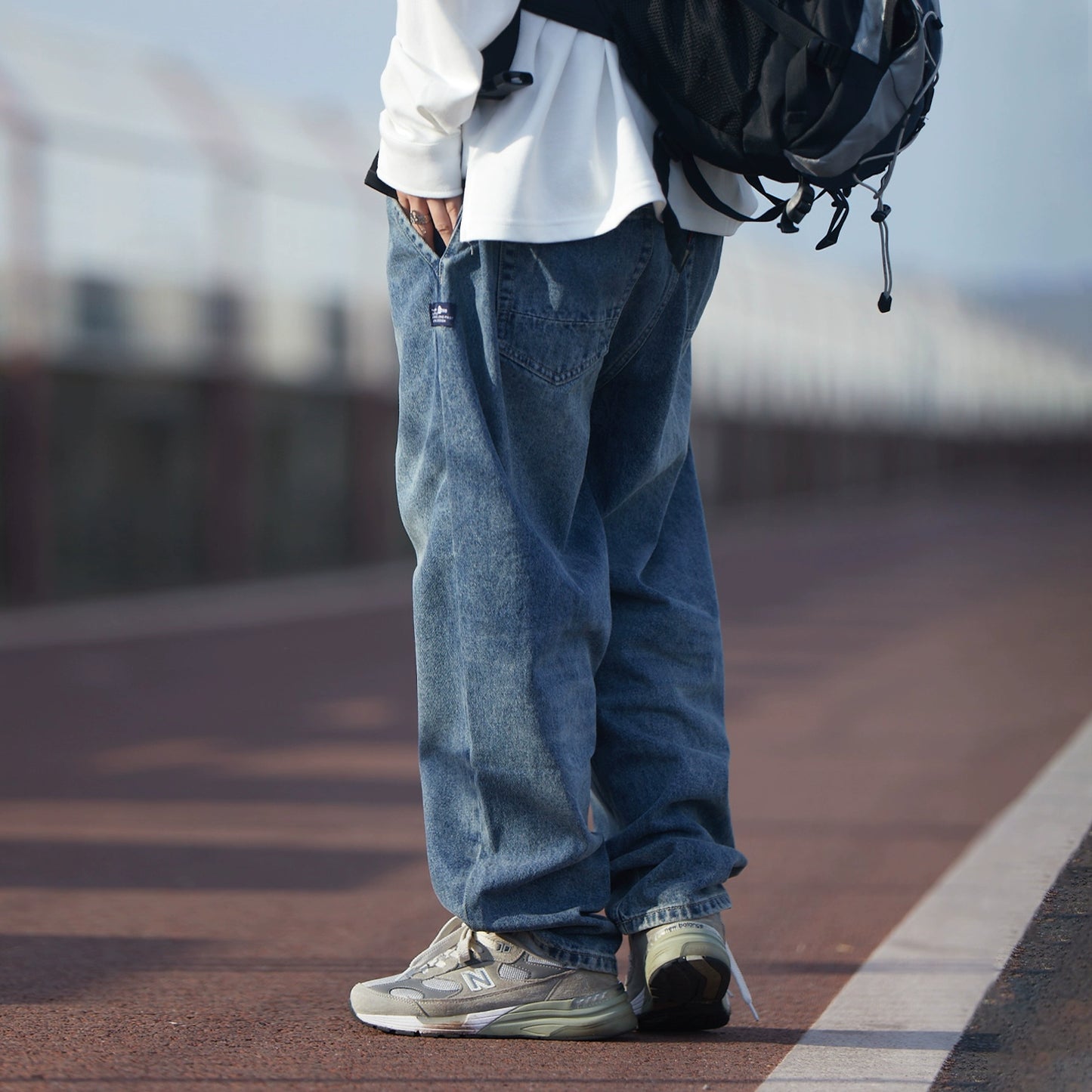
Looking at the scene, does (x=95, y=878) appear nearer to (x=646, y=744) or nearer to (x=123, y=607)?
(x=646, y=744)

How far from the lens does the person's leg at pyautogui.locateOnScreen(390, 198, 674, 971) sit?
1.72 meters

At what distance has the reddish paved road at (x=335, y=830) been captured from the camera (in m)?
1.73

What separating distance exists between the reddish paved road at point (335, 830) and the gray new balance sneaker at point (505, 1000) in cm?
3

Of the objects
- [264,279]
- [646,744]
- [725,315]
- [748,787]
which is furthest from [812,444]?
[646,744]

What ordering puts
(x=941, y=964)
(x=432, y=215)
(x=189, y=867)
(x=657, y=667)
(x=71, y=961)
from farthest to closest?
(x=189, y=867) → (x=71, y=961) → (x=941, y=964) → (x=657, y=667) → (x=432, y=215)

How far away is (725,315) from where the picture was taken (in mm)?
23969

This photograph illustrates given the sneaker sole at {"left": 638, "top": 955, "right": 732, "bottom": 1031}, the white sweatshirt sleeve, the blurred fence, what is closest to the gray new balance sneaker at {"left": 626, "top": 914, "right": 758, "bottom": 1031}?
the sneaker sole at {"left": 638, "top": 955, "right": 732, "bottom": 1031}

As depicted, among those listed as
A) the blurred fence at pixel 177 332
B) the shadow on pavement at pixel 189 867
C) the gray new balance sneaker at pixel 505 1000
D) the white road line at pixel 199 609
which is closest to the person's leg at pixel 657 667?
the gray new balance sneaker at pixel 505 1000

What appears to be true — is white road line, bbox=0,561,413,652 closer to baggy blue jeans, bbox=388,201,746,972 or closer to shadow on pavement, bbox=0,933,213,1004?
shadow on pavement, bbox=0,933,213,1004

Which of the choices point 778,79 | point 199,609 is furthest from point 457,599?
point 199,609

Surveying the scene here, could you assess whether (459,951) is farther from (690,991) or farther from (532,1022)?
(690,991)

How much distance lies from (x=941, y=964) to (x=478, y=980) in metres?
0.67

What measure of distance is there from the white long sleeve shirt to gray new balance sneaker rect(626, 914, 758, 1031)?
80 cm

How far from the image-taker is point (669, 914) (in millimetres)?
1785
